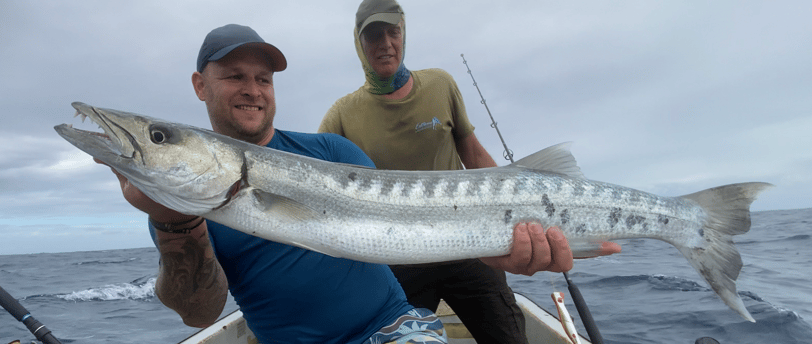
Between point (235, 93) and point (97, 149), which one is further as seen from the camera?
point (235, 93)

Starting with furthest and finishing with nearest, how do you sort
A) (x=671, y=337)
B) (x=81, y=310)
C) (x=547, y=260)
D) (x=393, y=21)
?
(x=81, y=310)
(x=671, y=337)
(x=393, y=21)
(x=547, y=260)

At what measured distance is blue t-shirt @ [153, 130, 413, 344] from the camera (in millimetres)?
2721

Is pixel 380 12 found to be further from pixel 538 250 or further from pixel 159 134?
pixel 538 250

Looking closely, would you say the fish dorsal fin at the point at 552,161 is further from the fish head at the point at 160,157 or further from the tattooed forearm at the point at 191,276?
the tattooed forearm at the point at 191,276

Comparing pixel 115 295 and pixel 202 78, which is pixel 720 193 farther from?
pixel 115 295

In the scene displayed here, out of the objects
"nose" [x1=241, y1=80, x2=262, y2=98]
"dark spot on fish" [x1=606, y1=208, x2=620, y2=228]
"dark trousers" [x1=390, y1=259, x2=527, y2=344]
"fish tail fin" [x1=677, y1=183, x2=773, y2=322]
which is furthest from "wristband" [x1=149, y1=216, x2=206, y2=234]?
"fish tail fin" [x1=677, y1=183, x2=773, y2=322]

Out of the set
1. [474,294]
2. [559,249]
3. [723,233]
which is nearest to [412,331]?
[559,249]

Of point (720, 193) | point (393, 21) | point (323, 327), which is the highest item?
point (393, 21)

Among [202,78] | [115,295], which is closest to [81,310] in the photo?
[115,295]

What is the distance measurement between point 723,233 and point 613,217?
105 cm

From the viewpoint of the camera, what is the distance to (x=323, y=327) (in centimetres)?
272

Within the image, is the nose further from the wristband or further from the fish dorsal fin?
the fish dorsal fin

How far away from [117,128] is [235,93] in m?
1.00

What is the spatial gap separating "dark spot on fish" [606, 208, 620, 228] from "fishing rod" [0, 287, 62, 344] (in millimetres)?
4853
